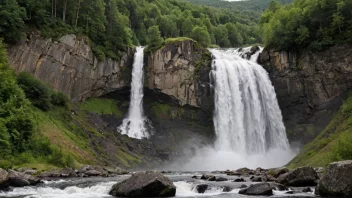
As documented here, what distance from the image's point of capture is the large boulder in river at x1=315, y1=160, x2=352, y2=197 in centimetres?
1725

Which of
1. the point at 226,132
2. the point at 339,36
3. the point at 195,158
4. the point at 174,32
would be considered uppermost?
the point at 174,32

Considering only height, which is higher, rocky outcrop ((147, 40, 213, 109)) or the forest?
the forest

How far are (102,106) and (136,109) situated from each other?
670cm

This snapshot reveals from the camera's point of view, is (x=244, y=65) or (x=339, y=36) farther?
(x=244, y=65)

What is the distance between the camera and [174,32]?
352 feet

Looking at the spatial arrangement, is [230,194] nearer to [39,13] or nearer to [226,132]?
[226,132]

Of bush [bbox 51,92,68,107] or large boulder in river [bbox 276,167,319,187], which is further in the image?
bush [bbox 51,92,68,107]

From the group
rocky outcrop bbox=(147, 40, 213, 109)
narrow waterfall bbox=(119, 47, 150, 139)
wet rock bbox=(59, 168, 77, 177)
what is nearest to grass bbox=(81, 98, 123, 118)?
narrow waterfall bbox=(119, 47, 150, 139)

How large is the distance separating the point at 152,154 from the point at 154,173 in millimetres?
36197

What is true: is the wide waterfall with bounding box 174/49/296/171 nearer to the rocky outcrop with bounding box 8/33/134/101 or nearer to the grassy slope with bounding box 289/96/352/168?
the grassy slope with bounding box 289/96/352/168

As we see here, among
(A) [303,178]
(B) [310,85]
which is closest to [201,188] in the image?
(A) [303,178]

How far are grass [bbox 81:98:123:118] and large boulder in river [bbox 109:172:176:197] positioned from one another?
40133mm

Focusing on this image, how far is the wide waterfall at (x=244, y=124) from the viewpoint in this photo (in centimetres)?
5662

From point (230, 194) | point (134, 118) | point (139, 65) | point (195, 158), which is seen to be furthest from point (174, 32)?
point (230, 194)
